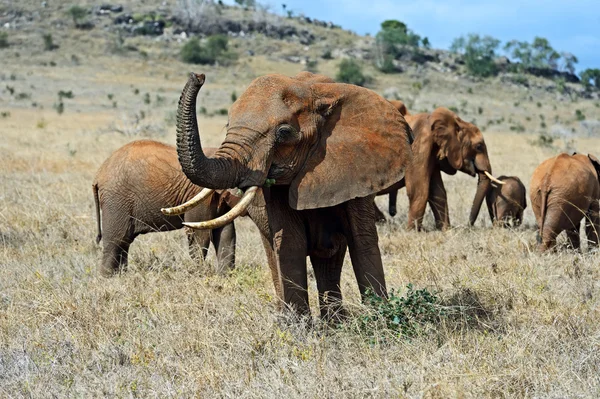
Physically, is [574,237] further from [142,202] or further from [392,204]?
[142,202]

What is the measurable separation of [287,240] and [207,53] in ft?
206

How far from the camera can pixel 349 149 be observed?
17.9 ft

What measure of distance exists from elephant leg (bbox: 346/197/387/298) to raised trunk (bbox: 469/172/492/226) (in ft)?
21.2

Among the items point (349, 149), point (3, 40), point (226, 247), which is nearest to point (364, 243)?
point (349, 149)

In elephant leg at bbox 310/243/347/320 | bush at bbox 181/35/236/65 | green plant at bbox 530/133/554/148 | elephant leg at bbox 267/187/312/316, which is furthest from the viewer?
bush at bbox 181/35/236/65

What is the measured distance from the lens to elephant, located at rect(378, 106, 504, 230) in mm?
12195

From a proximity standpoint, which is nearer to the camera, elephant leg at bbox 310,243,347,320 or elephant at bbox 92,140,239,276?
elephant leg at bbox 310,243,347,320

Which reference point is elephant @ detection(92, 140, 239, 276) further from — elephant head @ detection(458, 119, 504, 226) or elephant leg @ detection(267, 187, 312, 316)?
elephant head @ detection(458, 119, 504, 226)

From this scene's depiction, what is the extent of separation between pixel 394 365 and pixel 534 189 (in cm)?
581

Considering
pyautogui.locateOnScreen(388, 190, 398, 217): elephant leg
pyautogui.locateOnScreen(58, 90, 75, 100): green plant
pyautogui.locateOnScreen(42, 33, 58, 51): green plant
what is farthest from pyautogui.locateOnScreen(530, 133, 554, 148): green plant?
pyautogui.locateOnScreen(42, 33, 58, 51): green plant

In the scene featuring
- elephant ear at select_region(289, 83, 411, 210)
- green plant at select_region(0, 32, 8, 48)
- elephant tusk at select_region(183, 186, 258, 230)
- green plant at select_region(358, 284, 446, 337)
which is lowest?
green plant at select_region(358, 284, 446, 337)

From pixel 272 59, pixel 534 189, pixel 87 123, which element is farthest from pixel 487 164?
pixel 272 59

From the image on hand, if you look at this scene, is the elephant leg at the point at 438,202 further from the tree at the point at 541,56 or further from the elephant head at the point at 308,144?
the tree at the point at 541,56

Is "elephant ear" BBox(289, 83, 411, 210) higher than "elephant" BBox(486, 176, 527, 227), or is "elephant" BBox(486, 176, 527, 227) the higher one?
"elephant ear" BBox(289, 83, 411, 210)
